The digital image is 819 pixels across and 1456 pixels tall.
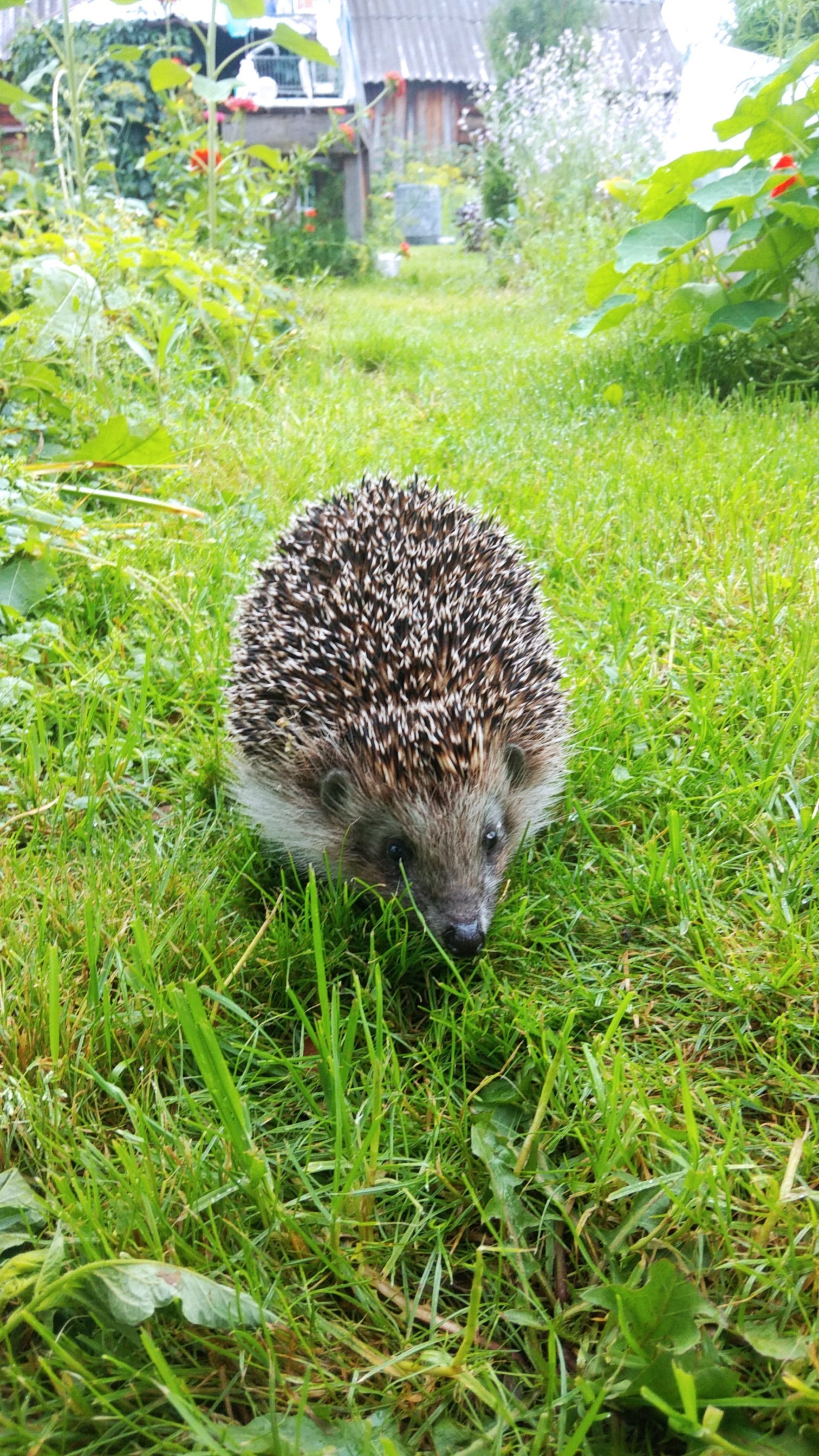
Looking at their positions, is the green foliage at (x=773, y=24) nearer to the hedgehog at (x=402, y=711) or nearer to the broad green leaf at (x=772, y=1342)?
the hedgehog at (x=402, y=711)

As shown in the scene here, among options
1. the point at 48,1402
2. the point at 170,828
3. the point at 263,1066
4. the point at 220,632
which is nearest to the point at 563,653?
the point at 220,632

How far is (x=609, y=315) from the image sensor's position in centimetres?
517

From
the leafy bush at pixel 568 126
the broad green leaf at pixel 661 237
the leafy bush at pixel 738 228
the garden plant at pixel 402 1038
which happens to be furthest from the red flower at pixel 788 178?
the leafy bush at pixel 568 126

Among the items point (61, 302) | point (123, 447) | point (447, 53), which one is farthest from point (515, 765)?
point (447, 53)

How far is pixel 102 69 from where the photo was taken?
35.9ft

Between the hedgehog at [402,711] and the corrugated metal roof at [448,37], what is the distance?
1163 cm

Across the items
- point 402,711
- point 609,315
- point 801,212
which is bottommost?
point 402,711

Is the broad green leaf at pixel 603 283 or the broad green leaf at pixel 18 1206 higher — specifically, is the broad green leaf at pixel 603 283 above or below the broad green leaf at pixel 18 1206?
above

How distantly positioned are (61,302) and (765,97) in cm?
336

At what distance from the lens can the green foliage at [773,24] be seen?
4789 millimetres

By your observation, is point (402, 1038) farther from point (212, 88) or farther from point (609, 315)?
point (212, 88)

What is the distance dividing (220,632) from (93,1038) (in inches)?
65.4

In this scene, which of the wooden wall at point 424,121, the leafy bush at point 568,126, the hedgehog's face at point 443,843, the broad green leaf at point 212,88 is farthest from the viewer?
the wooden wall at point 424,121

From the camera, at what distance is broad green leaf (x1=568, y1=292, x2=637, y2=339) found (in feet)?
16.8
